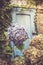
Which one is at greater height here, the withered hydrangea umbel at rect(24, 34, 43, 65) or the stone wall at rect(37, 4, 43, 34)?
the stone wall at rect(37, 4, 43, 34)

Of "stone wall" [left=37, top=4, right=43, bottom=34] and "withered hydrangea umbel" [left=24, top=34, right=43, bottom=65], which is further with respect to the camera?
"stone wall" [left=37, top=4, right=43, bottom=34]

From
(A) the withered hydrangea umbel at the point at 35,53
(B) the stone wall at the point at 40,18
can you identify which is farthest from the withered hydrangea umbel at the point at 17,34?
(B) the stone wall at the point at 40,18

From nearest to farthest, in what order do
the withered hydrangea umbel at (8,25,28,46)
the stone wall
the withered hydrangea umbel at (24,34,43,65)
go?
the withered hydrangea umbel at (24,34,43,65) → the withered hydrangea umbel at (8,25,28,46) → the stone wall

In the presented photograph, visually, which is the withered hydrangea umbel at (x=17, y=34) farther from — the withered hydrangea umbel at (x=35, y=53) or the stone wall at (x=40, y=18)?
the stone wall at (x=40, y=18)

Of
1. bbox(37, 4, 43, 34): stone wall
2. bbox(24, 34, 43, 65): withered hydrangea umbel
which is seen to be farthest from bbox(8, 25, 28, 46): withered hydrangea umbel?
bbox(37, 4, 43, 34): stone wall

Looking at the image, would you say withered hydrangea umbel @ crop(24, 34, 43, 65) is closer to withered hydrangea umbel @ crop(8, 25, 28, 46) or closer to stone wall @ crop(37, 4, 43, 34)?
withered hydrangea umbel @ crop(8, 25, 28, 46)

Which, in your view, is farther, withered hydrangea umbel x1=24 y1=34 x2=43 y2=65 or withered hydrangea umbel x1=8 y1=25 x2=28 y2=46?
withered hydrangea umbel x1=8 y1=25 x2=28 y2=46

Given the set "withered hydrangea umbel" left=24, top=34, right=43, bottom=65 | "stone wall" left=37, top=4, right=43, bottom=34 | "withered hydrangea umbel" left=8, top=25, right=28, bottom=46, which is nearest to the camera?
"withered hydrangea umbel" left=24, top=34, right=43, bottom=65

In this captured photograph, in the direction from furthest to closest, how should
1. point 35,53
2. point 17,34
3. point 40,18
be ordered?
point 40,18 < point 17,34 < point 35,53

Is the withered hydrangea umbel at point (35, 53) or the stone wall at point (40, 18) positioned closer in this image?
the withered hydrangea umbel at point (35, 53)

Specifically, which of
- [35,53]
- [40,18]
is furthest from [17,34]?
[40,18]

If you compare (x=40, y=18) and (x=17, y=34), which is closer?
(x=17, y=34)

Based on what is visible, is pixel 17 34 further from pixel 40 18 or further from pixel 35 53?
pixel 40 18

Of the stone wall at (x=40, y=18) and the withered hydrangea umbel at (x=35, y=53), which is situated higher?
the stone wall at (x=40, y=18)
